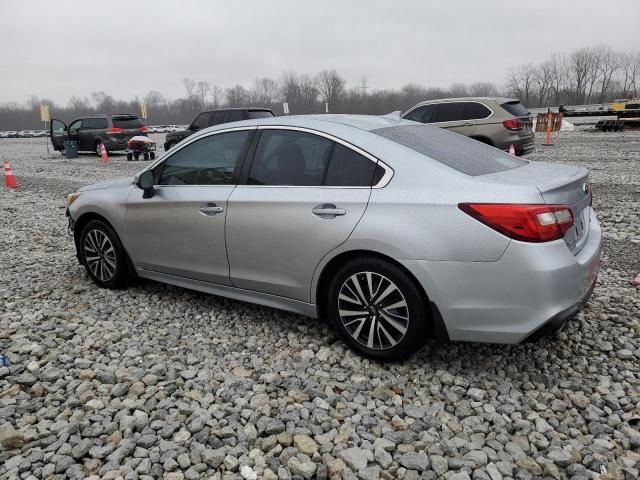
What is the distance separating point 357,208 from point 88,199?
2915 millimetres

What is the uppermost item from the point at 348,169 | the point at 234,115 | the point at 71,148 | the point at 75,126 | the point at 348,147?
the point at 75,126

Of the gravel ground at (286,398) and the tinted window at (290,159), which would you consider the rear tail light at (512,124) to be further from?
the tinted window at (290,159)

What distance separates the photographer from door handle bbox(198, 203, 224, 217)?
12.6ft

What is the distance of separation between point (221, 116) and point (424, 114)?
6841 mm

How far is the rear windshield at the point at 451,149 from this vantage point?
3.25 metres

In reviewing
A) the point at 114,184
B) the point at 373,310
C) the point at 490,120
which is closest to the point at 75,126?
the point at 490,120

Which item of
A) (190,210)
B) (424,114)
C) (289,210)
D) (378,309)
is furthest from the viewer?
(424,114)

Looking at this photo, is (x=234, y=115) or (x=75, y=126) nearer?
(x=234, y=115)

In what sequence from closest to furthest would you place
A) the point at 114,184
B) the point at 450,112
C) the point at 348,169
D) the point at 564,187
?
the point at 564,187
the point at 348,169
the point at 114,184
the point at 450,112

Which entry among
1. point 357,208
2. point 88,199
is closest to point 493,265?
point 357,208

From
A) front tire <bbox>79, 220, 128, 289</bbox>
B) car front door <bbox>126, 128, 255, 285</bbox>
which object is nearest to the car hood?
car front door <bbox>126, 128, 255, 285</bbox>

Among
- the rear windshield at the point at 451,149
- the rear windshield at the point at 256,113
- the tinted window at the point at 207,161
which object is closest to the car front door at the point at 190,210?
the tinted window at the point at 207,161

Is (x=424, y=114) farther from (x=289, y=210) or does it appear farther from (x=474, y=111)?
(x=289, y=210)

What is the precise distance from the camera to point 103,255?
15.8 feet
